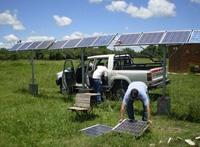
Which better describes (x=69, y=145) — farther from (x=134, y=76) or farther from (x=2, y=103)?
(x=2, y=103)

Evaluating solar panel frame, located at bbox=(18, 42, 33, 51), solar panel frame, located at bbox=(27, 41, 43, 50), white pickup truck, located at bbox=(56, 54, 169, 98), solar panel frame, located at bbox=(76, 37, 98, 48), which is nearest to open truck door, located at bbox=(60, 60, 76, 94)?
white pickup truck, located at bbox=(56, 54, 169, 98)

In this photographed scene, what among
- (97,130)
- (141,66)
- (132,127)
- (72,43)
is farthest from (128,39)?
(132,127)

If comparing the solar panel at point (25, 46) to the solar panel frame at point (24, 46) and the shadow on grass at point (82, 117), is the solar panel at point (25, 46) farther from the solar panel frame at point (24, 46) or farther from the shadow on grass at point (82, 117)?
the shadow on grass at point (82, 117)

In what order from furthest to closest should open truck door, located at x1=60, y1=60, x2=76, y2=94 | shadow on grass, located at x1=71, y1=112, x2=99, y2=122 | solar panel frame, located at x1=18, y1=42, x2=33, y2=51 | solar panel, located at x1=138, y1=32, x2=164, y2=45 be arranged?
solar panel frame, located at x1=18, y1=42, x2=33, y2=51 → open truck door, located at x1=60, y1=60, x2=76, y2=94 → solar panel, located at x1=138, y1=32, x2=164, y2=45 → shadow on grass, located at x1=71, y1=112, x2=99, y2=122

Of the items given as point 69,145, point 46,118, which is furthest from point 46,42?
point 69,145

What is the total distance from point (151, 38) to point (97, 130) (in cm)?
534

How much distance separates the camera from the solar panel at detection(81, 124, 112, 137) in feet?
33.5

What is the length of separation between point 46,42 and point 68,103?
682 cm

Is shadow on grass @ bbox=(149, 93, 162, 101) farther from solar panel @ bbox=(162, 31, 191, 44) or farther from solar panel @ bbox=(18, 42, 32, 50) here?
solar panel @ bbox=(18, 42, 32, 50)

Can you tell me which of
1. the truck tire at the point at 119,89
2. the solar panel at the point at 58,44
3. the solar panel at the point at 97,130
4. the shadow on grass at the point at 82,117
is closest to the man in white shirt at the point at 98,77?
the truck tire at the point at 119,89

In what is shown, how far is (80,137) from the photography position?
10016mm

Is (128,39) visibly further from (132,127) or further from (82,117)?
(132,127)

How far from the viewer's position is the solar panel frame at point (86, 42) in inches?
686

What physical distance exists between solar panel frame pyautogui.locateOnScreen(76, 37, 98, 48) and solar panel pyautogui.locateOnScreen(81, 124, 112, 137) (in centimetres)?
679
